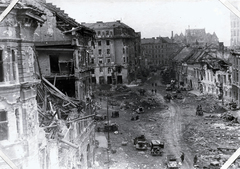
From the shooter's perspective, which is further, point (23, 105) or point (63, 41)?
point (63, 41)

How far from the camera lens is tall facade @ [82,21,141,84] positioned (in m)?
16.0

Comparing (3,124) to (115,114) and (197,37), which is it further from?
(197,37)

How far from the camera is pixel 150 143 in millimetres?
17141

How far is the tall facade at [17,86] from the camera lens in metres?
8.12

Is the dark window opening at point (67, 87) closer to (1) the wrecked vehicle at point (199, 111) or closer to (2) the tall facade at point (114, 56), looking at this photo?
(2) the tall facade at point (114, 56)

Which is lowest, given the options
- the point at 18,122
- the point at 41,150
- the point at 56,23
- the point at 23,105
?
the point at 41,150

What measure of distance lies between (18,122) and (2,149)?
939mm

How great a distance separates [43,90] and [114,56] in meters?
7.00

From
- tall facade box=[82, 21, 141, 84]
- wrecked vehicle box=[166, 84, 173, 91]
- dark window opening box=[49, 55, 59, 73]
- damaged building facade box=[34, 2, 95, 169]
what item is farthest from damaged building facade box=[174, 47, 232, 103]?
dark window opening box=[49, 55, 59, 73]

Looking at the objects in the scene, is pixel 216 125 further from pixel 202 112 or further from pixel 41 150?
pixel 41 150

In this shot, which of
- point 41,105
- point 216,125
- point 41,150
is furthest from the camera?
point 216,125

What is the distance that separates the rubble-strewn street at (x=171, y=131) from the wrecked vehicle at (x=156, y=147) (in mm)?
283

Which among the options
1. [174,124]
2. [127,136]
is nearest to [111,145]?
[127,136]

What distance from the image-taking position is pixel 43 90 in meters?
11.2
